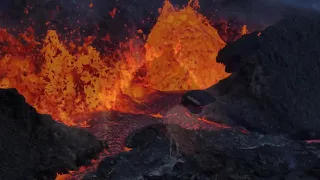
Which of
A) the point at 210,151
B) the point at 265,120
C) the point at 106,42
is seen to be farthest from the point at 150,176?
the point at 106,42

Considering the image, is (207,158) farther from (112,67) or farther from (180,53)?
(180,53)

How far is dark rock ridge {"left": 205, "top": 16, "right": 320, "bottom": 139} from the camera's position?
9086 millimetres

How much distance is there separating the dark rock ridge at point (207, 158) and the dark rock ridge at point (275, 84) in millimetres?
1143

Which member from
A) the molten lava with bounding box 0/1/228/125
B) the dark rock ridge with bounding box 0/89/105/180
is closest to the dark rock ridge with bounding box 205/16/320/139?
the molten lava with bounding box 0/1/228/125

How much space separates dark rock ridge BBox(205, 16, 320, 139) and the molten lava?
174cm

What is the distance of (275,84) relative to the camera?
9.35 metres

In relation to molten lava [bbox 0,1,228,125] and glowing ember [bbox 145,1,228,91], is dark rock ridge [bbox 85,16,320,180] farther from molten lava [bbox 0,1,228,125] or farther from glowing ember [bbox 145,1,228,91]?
molten lava [bbox 0,1,228,125]

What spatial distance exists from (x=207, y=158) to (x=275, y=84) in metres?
3.65

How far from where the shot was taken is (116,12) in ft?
35.9

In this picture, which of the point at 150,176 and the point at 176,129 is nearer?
the point at 150,176

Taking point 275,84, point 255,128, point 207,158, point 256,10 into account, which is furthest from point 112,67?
point 256,10

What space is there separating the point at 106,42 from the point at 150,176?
5412mm

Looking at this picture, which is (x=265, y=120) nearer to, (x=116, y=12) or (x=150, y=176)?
(x=150, y=176)

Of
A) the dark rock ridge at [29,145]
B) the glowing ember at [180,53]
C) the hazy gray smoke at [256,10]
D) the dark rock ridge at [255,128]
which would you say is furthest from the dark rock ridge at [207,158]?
the hazy gray smoke at [256,10]
